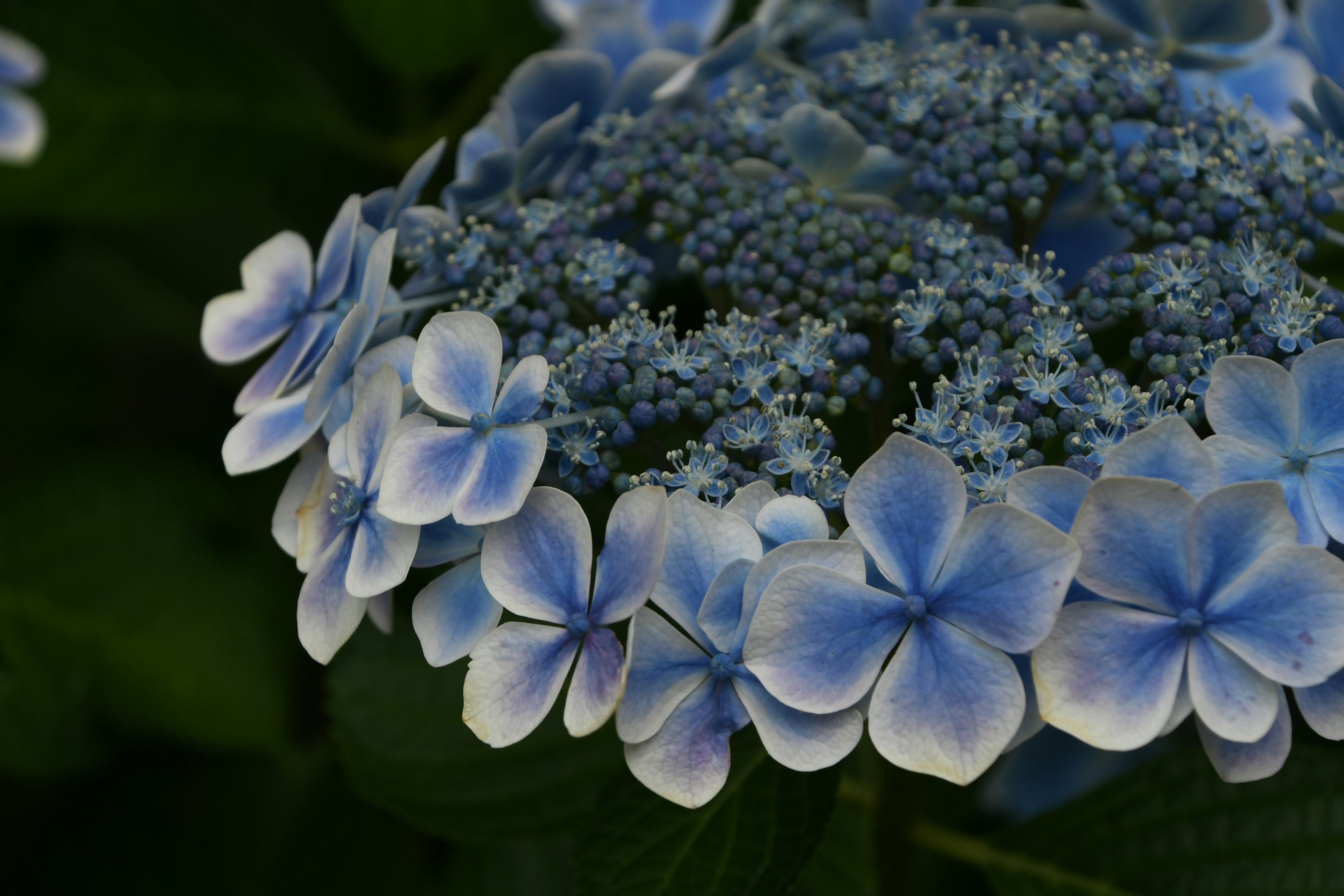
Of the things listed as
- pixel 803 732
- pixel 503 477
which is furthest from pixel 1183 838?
pixel 503 477

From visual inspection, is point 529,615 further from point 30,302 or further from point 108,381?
point 30,302

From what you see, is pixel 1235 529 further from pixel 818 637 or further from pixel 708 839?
pixel 708 839

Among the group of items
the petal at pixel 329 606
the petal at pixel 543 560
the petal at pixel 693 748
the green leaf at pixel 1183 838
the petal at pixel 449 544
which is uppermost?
the petal at pixel 543 560

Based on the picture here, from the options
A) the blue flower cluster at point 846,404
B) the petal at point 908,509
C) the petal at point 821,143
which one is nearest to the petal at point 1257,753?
the blue flower cluster at point 846,404

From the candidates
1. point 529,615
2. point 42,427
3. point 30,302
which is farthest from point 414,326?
point 30,302

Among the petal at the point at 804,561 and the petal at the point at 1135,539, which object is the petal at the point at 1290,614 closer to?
the petal at the point at 1135,539

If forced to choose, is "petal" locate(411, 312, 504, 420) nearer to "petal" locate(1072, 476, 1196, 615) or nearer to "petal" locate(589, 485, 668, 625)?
"petal" locate(589, 485, 668, 625)
